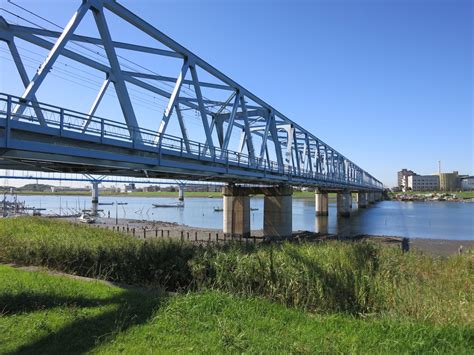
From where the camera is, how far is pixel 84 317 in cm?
764

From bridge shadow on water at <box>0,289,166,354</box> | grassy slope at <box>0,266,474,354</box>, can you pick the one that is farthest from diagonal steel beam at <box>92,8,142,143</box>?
grassy slope at <box>0,266,474,354</box>

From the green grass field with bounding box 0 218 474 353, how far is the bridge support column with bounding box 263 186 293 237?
34.4 metres

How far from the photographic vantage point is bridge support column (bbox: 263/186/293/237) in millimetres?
48562

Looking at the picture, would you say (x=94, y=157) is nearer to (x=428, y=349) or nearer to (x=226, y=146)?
(x=428, y=349)

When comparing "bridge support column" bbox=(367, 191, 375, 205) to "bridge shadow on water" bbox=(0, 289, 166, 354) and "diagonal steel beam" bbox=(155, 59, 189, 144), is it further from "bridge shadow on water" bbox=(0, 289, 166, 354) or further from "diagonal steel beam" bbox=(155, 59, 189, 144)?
"bridge shadow on water" bbox=(0, 289, 166, 354)

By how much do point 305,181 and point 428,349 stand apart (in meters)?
52.3

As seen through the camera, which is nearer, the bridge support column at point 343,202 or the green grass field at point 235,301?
the green grass field at point 235,301

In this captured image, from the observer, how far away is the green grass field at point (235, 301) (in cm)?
644

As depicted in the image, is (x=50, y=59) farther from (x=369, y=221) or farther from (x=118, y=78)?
(x=369, y=221)

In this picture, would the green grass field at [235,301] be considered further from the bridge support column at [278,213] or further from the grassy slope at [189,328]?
the bridge support column at [278,213]

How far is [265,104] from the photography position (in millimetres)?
48531

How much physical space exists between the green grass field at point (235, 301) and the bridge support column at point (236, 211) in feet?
113

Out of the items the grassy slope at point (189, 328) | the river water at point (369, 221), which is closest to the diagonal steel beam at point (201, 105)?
the grassy slope at point (189, 328)

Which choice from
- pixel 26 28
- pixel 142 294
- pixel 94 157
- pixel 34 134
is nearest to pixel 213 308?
pixel 142 294
